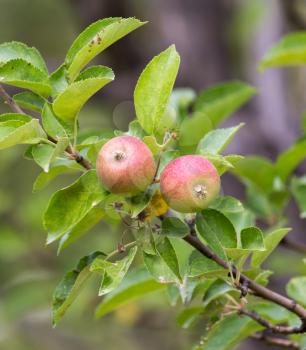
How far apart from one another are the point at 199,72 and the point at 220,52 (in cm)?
18

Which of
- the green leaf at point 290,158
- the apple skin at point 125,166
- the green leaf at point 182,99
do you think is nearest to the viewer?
the apple skin at point 125,166

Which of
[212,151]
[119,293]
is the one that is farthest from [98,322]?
[212,151]

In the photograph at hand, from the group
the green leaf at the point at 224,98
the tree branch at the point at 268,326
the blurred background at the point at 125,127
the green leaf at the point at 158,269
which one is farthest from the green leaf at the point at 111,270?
the blurred background at the point at 125,127

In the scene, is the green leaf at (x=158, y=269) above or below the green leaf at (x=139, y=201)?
below

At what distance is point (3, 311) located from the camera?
2471 mm

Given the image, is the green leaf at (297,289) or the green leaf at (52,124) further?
the green leaf at (297,289)

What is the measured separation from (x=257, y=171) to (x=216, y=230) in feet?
2.06

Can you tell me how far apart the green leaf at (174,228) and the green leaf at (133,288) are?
28 centimetres

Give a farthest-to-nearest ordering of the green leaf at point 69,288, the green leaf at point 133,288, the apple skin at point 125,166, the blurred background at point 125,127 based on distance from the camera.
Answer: the blurred background at point 125,127, the green leaf at point 133,288, the green leaf at point 69,288, the apple skin at point 125,166

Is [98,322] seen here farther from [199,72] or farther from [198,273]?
[198,273]

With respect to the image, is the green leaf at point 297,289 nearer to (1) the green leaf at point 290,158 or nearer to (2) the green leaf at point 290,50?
(1) the green leaf at point 290,158

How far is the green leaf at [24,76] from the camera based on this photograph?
863 mm

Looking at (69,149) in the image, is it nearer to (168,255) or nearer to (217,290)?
(168,255)

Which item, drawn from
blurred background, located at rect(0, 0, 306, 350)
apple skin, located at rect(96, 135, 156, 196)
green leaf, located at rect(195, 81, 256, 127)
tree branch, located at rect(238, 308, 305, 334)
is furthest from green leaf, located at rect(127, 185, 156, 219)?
blurred background, located at rect(0, 0, 306, 350)
